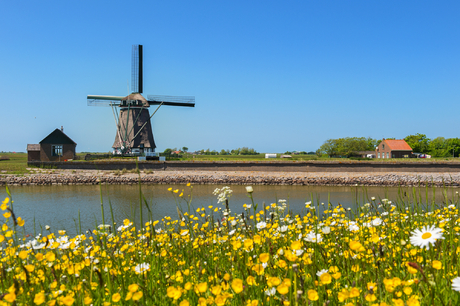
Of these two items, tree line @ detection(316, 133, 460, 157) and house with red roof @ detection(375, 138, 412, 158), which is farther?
tree line @ detection(316, 133, 460, 157)

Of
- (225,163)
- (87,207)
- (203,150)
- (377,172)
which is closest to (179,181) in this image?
(225,163)

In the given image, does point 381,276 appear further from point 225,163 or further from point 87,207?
point 225,163

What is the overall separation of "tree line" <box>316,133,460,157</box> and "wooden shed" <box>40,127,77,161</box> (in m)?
51.4

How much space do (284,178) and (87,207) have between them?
55.7 ft

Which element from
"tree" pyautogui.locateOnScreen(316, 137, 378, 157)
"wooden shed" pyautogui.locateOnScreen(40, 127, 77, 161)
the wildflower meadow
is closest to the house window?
"wooden shed" pyautogui.locateOnScreen(40, 127, 77, 161)

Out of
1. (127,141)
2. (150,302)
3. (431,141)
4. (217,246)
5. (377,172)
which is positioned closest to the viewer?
(150,302)

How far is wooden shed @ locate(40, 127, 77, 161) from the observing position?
124ft

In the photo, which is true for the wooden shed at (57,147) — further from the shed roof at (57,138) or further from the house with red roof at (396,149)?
the house with red roof at (396,149)

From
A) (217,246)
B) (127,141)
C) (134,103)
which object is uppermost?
(134,103)

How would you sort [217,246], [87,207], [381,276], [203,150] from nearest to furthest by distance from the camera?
[381,276]
[217,246]
[87,207]
[203,150]

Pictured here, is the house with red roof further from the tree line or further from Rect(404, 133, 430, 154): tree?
Rect(404, 133, 430, 154): tree

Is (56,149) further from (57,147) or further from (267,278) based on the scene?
(267,278)

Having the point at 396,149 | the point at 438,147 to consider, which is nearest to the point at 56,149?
the point at 396,149

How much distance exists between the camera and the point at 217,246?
3.12m
